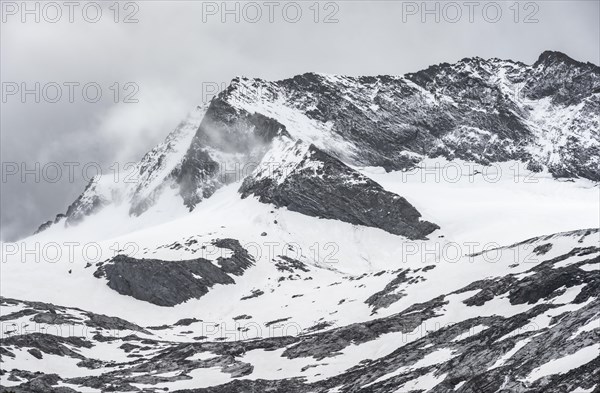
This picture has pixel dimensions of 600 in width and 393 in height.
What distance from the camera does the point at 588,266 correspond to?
105062 mm

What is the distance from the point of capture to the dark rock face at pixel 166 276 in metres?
179

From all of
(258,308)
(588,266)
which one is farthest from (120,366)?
(588,266)

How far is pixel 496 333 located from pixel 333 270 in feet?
348

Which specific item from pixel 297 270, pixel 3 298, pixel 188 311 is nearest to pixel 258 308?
pixel 188 311

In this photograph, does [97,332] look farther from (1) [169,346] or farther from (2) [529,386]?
(2) [529,386]

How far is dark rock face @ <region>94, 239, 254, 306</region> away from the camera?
179 meters

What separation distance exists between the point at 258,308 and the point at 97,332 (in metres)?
33.1

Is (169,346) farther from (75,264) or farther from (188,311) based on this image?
(75,264)

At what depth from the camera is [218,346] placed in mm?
123000

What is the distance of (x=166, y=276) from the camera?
601 feet

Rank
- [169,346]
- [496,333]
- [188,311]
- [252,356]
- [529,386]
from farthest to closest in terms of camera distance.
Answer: [188,311], [169,346], [252,356], [496,333], [529,386]

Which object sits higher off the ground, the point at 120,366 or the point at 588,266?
the point at 588,266

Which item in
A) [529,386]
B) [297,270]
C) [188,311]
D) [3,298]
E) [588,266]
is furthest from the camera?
[297,270]

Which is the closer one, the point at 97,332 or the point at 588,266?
the point at 588,266
